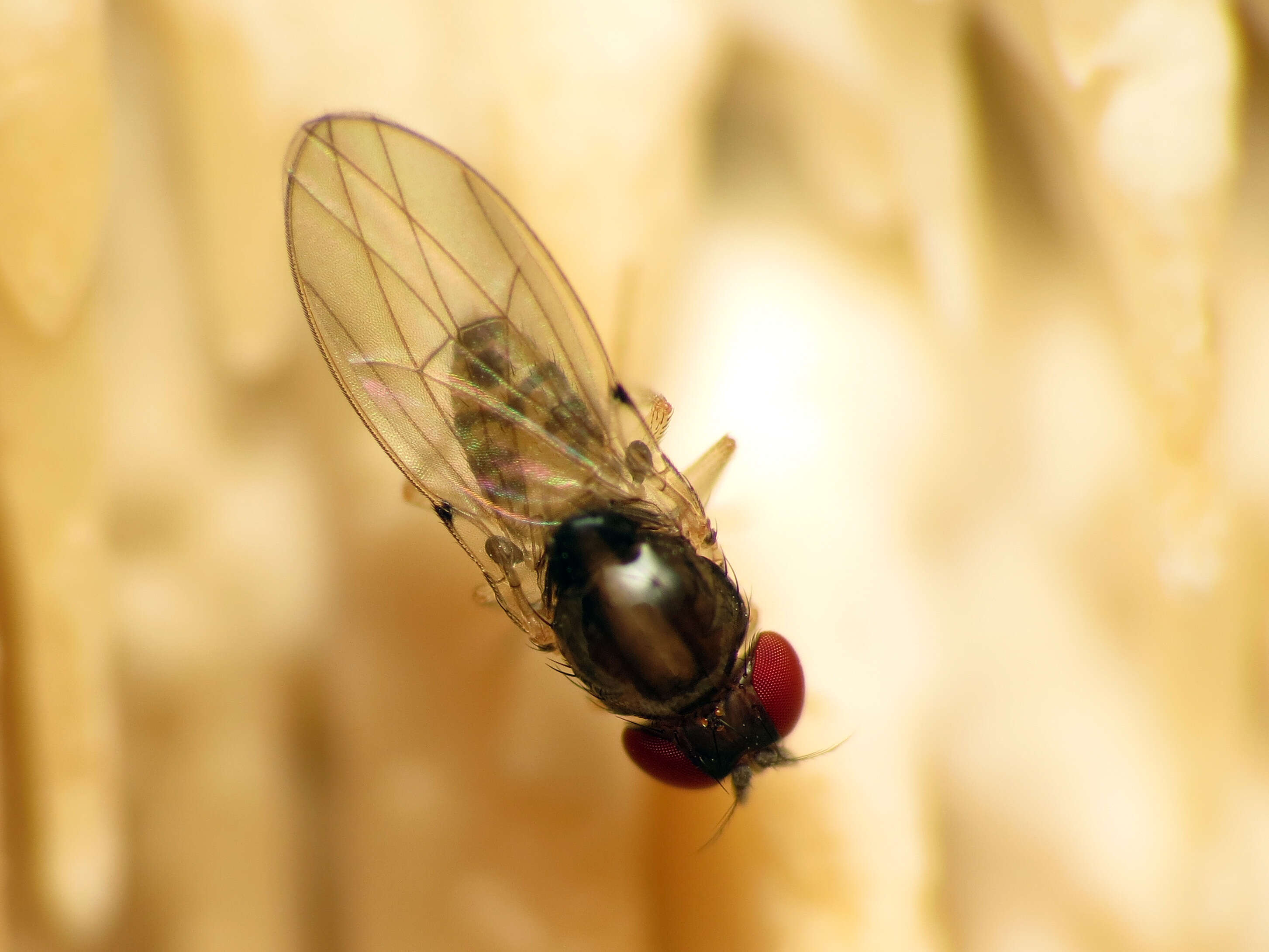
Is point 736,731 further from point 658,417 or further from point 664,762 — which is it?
point 658,417

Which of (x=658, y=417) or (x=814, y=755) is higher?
(x=658, y=417)

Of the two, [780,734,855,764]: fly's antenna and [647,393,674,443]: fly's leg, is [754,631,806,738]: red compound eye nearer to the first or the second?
[780,734,855,764]: fly's antenna

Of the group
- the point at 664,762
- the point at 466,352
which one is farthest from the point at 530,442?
the point at 664,762

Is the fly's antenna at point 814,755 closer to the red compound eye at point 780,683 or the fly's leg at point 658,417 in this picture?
the red compound eye at point 780,683

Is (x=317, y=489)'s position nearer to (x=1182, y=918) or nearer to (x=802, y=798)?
(x=802, y=798)

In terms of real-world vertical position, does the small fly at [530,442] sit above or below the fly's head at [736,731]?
above

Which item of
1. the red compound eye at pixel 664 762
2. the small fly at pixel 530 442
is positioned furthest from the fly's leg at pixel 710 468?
the red compound eye at pixel 664 762
